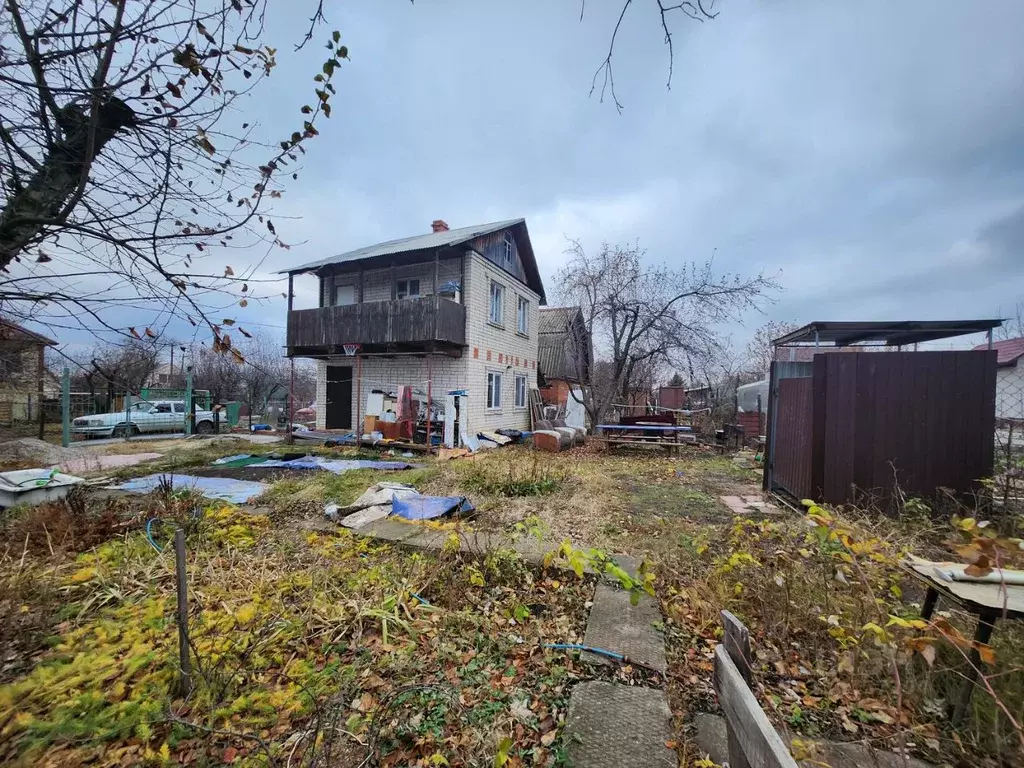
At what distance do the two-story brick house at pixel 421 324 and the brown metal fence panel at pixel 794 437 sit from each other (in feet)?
26.2

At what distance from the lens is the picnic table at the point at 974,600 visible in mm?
1559

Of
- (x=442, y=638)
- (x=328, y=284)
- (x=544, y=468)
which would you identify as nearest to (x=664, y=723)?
→ (x=442, y=638)

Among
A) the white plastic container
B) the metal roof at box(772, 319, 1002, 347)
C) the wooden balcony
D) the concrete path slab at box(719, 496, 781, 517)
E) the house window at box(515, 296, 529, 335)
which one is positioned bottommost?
the concrete path slab at box(719, 496, 781, 517)

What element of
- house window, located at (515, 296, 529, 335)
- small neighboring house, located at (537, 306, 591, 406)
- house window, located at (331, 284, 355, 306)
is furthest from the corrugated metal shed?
house window, located at (331, 284, 355, 306)

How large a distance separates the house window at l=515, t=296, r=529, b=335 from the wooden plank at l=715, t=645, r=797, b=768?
1473 cm

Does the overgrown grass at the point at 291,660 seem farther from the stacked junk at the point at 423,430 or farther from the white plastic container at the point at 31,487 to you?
the stacked junk at the point at 423,430

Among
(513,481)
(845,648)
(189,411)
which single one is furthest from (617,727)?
(189,411)

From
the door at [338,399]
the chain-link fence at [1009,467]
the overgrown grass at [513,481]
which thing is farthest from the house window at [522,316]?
the chain-link fence at [1009,467]

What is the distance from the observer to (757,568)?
3.08 meters

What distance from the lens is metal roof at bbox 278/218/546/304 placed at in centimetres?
1187

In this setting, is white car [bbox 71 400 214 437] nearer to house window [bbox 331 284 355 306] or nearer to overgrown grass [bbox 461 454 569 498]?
house window [bbox 331 284 355 306]

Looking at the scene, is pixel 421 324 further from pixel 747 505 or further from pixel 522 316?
pixel 747 505

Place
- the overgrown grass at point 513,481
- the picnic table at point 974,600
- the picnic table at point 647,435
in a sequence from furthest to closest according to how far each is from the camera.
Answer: the picnic table at point 647,435
the overgrown grass at point 513,481
the picnic table at point 974,600

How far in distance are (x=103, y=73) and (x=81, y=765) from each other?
9.74 ft
